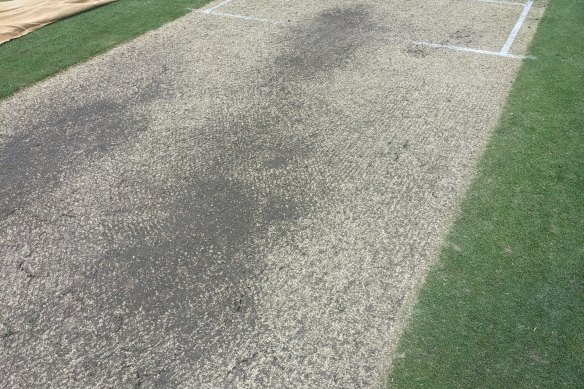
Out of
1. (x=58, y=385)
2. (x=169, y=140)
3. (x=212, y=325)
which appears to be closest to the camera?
(x=58, y=385)

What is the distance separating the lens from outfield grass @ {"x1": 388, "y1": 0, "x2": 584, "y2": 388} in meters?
4.18

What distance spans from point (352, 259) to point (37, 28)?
792 cm

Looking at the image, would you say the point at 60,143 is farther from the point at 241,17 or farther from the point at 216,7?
the point at 216,7

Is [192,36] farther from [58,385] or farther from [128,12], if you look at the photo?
[58,385]

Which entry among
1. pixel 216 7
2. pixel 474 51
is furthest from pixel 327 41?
pixel 216 7

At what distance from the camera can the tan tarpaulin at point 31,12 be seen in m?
9.67

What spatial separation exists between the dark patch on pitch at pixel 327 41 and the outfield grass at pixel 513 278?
2.91 meters

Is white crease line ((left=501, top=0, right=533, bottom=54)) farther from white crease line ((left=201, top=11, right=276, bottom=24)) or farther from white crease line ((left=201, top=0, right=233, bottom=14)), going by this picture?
white crease line ((left=201, top=0, right=233, bottom=14))

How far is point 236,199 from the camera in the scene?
5.81 metres

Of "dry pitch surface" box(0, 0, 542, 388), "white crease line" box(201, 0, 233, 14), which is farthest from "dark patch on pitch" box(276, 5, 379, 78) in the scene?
"white crease line" box(201, 0, 233, 14)

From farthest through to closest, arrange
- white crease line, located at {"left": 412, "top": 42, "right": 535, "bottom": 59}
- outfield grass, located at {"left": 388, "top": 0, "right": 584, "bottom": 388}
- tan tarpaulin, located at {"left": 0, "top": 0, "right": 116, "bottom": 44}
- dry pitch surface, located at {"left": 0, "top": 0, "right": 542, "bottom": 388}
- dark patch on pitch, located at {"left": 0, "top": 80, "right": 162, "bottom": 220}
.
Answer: tan tarpaulin, located at {"left": 0, "top": 0, "right": 116, "bottom": 44}, white crease line, located at {"left": 412, "top": 42, "right": 535, "bottom": 59}, dark patch on pitch, located at {"left": 0, "top": 80, "right": 162, "bottom": 220}, dry pitch surface, located at {"left": 0, "top": 0, "right": 542, "bottom": 388}, outfield grass, located at {"left": 388, "top": 0, "right": 584, "bottom": 388}

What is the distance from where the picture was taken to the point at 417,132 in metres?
6.91

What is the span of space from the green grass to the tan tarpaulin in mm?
133

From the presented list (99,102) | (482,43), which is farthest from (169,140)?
(482,43)
